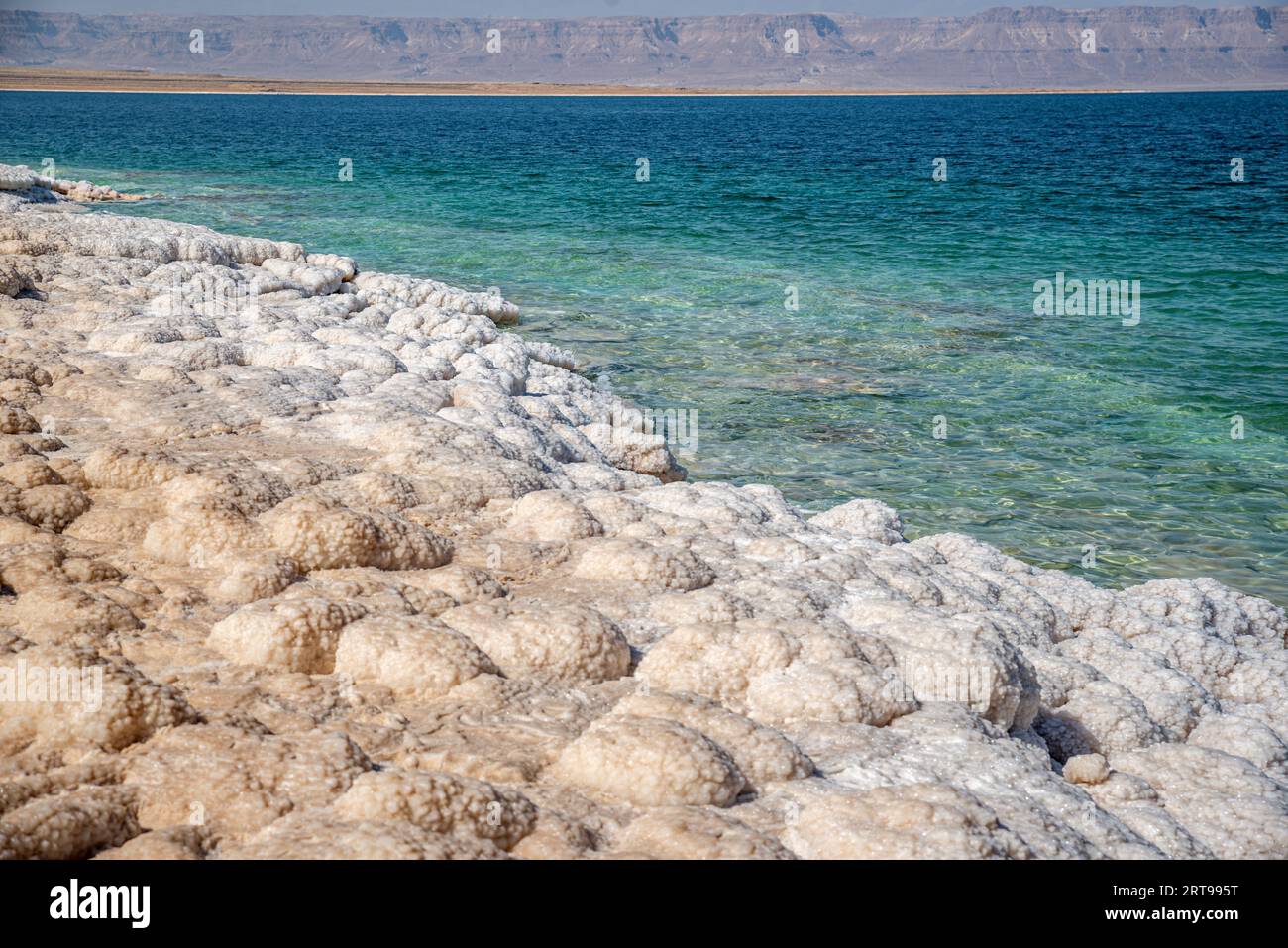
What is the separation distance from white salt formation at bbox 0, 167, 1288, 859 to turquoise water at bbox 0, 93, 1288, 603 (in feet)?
10.1

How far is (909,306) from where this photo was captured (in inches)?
792

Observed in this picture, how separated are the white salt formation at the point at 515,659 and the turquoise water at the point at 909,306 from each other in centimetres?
309

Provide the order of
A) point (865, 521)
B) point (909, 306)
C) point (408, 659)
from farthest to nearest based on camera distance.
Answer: point (909, 306), point (865, 521), point (408, 659)

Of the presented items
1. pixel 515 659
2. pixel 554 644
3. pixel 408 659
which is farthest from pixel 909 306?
pixel 408 659

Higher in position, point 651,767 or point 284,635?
point 284,635

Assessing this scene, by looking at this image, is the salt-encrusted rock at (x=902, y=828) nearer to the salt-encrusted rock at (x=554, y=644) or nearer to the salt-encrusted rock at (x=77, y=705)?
the salt-encrusted rock at (x=554, y=644)

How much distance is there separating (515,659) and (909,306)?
16854 millimetres

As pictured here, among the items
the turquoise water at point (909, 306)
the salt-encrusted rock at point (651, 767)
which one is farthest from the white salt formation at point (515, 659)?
the turquoise water at point (909, 306)

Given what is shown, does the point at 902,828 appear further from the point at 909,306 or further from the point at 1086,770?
the point at 909,306

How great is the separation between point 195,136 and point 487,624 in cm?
7041

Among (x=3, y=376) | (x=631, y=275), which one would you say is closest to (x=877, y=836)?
(x=3, y=376)

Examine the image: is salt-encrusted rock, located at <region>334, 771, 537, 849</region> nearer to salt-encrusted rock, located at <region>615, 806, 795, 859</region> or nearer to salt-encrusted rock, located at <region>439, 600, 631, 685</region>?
salt-encrusted rock, located at <region>615, 806, 795, 859</region>

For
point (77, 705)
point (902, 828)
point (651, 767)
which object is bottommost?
point (902, 828)
